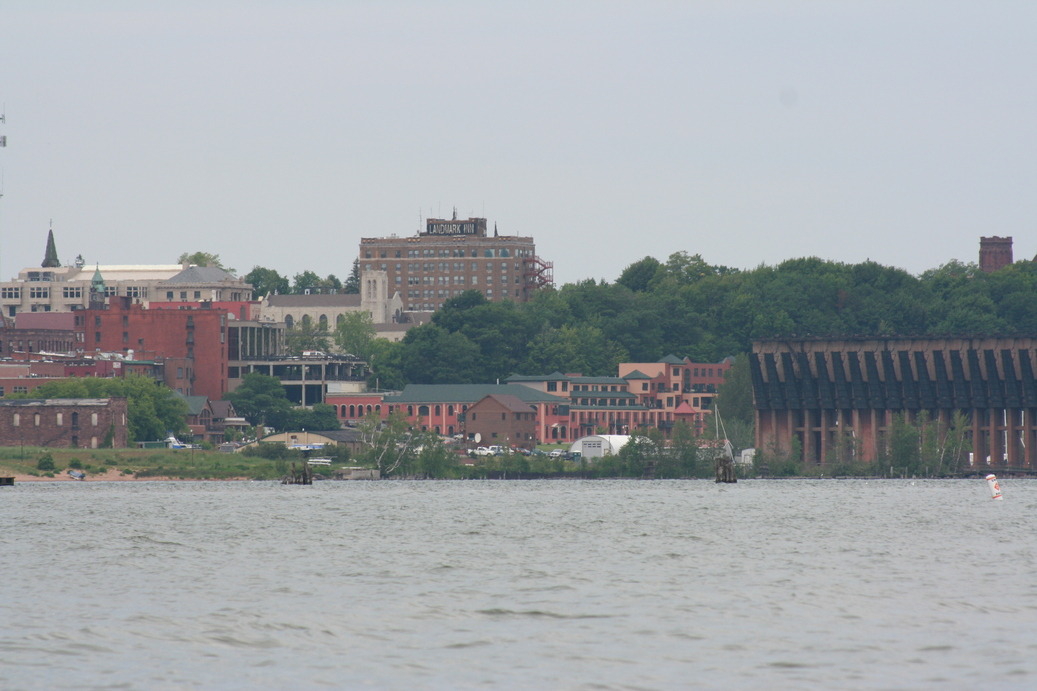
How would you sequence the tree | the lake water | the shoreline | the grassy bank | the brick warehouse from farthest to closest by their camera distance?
the brick warehouse < the grassy bank < the tree < the shoreline < the lake water

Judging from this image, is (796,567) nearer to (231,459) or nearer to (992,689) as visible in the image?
(992,689)

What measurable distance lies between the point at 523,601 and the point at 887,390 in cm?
Answer: 14056

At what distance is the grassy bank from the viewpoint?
602ft

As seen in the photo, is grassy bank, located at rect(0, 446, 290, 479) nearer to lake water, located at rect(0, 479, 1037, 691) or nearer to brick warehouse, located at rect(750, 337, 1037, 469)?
brick warehouse, located at rect(750, 337, 1037, 469)

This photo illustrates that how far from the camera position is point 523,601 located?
56.4 metres

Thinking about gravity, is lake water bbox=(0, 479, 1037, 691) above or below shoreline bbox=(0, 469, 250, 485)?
below

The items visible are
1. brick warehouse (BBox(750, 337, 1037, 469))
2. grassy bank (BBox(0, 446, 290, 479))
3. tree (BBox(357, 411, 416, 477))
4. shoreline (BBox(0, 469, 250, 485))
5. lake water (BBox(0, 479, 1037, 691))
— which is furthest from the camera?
brick warehouse (BBox(750, 337, 1037, 469))

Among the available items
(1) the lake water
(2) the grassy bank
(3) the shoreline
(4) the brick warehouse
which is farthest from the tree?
(1) the lake water

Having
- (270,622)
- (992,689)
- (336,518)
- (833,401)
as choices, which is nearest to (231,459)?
(833,401)

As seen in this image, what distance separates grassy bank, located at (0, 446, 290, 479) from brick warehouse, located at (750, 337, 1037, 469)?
4893cm

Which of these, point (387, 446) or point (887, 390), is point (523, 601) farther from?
point (887, 390)

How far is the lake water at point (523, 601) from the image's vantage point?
1671 inches

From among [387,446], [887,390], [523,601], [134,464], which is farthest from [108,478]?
[523,601]

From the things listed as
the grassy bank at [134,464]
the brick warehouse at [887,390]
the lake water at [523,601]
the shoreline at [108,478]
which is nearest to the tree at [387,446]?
the grassy bank at [134,464]
